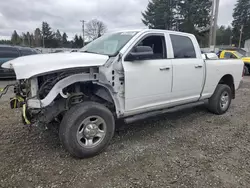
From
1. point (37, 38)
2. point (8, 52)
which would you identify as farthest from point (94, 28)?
point (8, 52)

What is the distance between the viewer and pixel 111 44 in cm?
352

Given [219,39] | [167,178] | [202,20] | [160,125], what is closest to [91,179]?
[167,178]

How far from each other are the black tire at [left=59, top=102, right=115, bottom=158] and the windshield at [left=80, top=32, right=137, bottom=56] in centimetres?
93

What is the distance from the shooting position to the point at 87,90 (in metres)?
3.24

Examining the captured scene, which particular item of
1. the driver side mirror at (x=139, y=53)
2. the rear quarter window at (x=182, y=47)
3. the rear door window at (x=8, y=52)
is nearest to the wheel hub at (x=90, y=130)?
the driver side mirror at (x=139, y=53)

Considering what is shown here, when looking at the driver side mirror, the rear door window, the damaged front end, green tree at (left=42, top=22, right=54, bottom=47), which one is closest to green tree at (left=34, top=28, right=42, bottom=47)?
Result: green tree at (left=42, top=22, right=54, bottom=47)

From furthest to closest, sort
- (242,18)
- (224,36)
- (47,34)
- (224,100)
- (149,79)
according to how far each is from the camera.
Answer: (47,34) → (224,36) → (242,18) → (224,100) → (149,79)

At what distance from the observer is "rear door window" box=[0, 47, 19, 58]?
9656 mm

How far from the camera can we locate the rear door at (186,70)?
3789mm

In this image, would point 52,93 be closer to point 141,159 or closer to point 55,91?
point 55,91

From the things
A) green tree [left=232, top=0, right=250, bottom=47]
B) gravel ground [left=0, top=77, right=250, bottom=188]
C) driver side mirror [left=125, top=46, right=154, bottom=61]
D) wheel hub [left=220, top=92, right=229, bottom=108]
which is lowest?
gravel ground [left=0, top=77, right=250, bottom=188]

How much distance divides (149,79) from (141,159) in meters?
1.30

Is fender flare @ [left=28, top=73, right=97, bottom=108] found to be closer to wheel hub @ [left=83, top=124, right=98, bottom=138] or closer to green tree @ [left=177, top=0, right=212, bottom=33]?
wheel hub @ [left=83, top=124, right=98, bottom=138]

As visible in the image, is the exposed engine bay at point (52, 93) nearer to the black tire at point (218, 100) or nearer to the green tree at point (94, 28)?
the black tire at point (218, 100)
